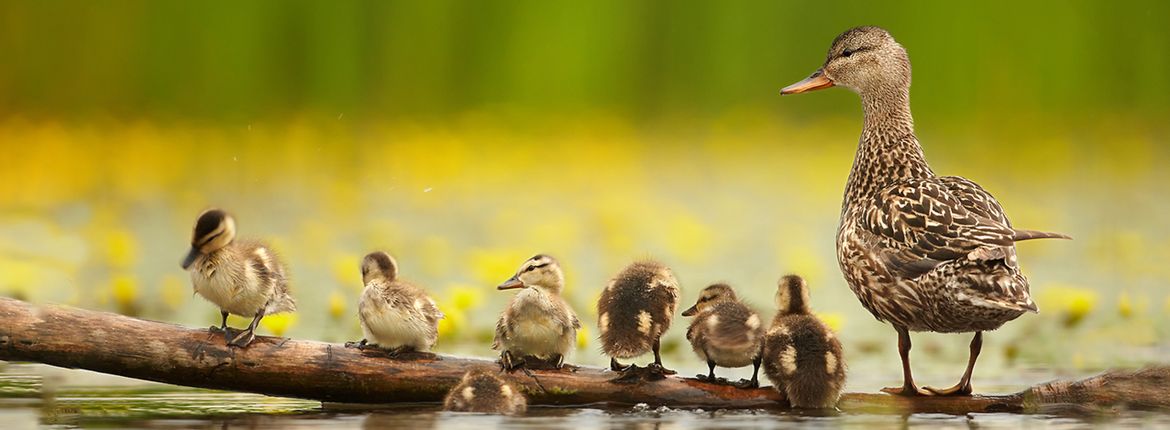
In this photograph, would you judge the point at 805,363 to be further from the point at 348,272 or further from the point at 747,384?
the point at 348,272

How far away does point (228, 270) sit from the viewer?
6465 mm

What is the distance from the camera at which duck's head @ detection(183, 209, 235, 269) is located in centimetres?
645

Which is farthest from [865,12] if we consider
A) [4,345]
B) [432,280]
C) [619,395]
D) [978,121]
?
[4,345]

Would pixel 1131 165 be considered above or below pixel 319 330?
above

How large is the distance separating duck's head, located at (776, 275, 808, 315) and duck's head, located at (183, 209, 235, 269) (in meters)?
2.12

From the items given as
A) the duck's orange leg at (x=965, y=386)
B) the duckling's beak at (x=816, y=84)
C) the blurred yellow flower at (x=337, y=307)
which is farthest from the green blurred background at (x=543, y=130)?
the duck's orange leg at (x=965, y=386)

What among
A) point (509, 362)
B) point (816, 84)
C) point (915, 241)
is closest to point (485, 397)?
point (509, 362)

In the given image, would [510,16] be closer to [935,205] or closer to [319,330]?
[319,330]

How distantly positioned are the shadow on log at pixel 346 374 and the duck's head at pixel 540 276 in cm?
41

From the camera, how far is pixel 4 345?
6.14 m

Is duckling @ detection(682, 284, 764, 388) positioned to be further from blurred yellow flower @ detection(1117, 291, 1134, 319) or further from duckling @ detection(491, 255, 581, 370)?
blurred yellow flower @ detection(1117, 291, 1134, 319)

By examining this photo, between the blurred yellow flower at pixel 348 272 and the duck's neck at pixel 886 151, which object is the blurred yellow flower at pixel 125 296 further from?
the duck's neck at pixel 886 151

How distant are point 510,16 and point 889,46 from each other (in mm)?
6176

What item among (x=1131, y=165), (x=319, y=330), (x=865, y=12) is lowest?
(x=319, y=330)
